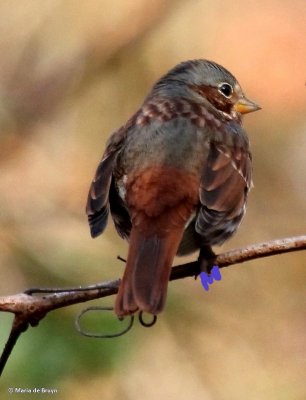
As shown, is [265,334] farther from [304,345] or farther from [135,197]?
[135,197]

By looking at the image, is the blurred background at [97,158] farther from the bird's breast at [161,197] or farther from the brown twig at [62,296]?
the brown twig at [62,296]

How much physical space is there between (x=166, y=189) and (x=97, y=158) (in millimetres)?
2078

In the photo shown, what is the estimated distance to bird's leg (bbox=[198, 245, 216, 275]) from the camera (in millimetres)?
3615

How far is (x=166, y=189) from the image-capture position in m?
3.68

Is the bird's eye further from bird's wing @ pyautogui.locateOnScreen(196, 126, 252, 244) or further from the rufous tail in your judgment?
the rufous tail

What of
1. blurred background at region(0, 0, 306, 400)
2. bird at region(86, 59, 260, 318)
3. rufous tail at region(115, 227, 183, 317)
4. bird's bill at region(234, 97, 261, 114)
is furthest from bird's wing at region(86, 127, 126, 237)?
bird's bill at region(234, 97, 261, 114)

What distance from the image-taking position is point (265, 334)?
17.2ft

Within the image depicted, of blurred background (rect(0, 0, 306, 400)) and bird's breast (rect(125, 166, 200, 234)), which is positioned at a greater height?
bird's breast (rect(125, 166, 200, 234))

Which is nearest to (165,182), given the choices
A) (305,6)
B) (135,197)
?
(135,197)

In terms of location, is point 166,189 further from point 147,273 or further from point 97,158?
point 97,158

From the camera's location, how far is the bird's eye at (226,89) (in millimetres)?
4508

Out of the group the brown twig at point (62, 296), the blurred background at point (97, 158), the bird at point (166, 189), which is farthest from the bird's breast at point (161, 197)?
the blurred background at point (97, 158)

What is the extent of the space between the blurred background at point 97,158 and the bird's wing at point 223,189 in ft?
2.13

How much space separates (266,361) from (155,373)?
532 mm
